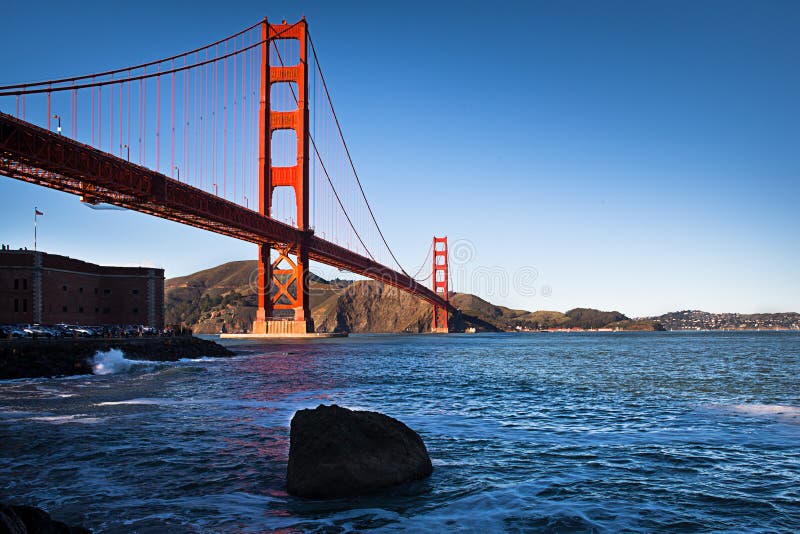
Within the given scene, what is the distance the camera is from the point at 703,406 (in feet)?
50.2

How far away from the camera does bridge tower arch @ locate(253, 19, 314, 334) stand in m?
67.8

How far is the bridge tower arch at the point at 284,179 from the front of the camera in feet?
222

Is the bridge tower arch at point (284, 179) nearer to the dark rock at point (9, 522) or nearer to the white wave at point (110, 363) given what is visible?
the white wave at point (110, 363)

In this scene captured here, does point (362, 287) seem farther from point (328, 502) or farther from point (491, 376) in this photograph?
point (328, 502)

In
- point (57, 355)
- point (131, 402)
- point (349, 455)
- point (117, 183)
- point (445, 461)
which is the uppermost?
point (117, 183)

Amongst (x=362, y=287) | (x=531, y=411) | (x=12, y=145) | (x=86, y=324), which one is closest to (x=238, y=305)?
(x=362, y=287)

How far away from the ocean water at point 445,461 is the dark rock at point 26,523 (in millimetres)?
1226

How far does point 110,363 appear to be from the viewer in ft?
92.7

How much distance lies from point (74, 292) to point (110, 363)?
26.5 meters

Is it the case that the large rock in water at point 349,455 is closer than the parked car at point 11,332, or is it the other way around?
the large rock in water at point 349,455

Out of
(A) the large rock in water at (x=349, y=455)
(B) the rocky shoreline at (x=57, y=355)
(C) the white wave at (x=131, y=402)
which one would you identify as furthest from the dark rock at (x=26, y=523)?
(B) the rocky shoreline at (x=57, y=355)

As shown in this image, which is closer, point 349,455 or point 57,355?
point 349,455

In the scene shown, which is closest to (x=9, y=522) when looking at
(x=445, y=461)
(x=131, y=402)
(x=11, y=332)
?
(x=445, y=461)

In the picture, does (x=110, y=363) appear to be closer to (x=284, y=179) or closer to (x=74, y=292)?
(x=74, y=292)
